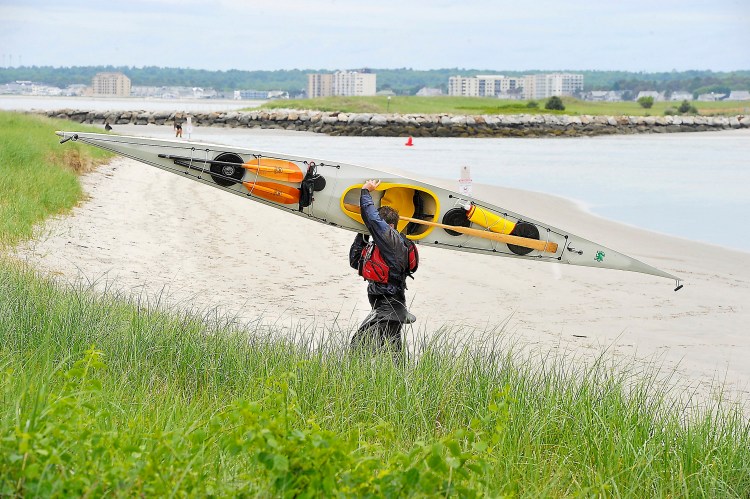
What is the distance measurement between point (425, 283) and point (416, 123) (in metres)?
47.0

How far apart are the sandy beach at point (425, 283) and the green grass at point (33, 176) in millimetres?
278

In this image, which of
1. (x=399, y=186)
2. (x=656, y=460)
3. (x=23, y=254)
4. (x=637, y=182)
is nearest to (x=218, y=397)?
(x=656, y=460)

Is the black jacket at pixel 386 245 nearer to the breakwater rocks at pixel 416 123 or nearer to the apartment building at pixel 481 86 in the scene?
the breakwater rocks at pixel 416 123

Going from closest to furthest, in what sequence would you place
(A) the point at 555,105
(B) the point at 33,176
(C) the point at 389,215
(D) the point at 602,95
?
1. (C) the point at 389,215
2. (B) the point at 33,176
3. (A) the point at 555,105
4. (D) the point at 602,95

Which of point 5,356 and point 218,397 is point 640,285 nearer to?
point 218,397

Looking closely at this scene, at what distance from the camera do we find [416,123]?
5884 centimetres

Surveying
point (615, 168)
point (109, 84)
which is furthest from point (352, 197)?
point (109, 84)

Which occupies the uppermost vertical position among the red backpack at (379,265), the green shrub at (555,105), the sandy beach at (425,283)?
the green shrub at (555,105)

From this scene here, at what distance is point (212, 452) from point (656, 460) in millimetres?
2464

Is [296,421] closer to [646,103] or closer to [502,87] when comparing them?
[646,103]

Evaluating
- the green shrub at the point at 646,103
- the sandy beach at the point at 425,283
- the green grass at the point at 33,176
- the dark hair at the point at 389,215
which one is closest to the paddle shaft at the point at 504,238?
the sandy beach at the point at 425,283

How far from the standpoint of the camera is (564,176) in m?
31.2

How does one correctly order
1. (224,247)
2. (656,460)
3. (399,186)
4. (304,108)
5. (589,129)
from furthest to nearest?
(304,108), (589,129), (224,247), (399,186), (656,460)

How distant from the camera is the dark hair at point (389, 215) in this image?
7.67 m
